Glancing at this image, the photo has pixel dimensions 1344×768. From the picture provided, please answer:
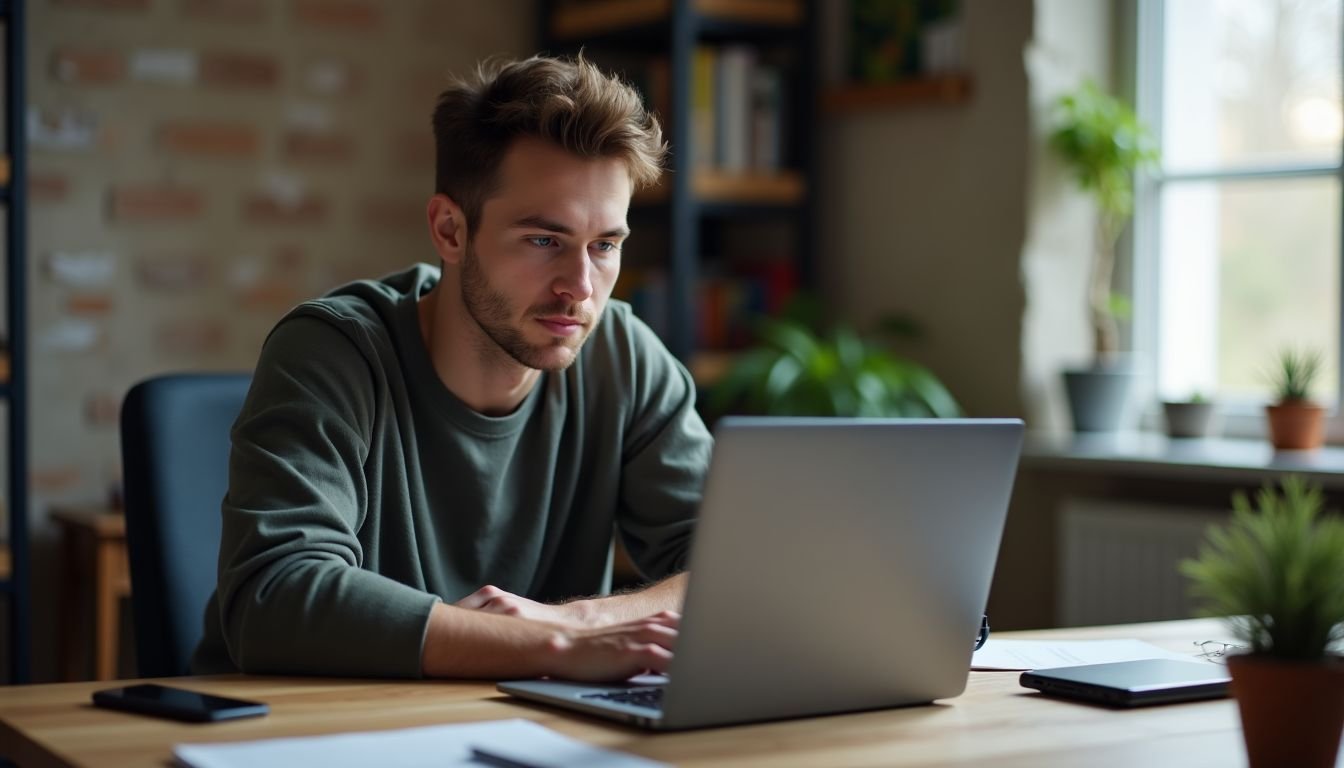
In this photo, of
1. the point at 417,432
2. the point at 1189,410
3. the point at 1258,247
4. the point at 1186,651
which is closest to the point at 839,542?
the point at 1186,651

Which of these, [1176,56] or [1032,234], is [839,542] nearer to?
[1032,234]

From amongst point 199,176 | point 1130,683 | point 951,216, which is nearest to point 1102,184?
point 951,216

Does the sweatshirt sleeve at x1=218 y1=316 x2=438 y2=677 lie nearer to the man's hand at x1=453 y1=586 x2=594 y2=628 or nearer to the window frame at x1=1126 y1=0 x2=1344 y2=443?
the man's hand at x1=453 y1=586 x2=594 y2=628

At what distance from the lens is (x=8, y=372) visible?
2.88m

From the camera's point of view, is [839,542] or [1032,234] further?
[1032,234]

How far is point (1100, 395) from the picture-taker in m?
3.20

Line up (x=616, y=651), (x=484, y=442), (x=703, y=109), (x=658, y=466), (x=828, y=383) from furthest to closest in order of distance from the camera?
(x=703, y=109) < (x=828, y=383) < (x=658, y=466) < (x=484, y=442) < (x=616, y=651)

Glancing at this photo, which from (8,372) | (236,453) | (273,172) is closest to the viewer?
(236,453)

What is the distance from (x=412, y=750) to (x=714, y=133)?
271cm

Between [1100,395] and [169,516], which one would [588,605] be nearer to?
[169,516]

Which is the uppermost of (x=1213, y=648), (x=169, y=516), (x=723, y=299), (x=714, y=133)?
(x=714, y=133)

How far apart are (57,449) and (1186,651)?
2.50 metres

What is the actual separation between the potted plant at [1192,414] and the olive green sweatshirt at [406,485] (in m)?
1.45

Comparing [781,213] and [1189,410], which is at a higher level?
[781,213]
